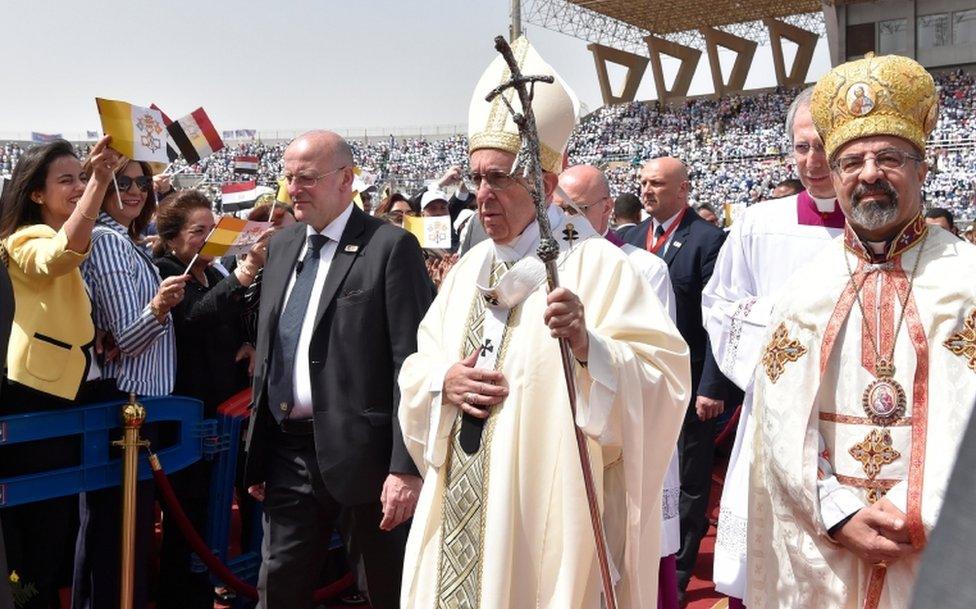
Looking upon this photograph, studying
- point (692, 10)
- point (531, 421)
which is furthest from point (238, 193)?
point (692, 10)

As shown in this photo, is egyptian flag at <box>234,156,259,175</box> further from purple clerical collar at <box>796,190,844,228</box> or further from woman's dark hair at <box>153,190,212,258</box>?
purple clerical collar at <box>796,190,844,228</box>

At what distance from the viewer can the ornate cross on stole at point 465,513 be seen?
122 inches

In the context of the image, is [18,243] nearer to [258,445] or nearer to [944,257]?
[258,445]

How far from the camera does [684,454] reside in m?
5.95

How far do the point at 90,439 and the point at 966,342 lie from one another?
3093 millimetres

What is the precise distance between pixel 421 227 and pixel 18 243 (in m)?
3.32

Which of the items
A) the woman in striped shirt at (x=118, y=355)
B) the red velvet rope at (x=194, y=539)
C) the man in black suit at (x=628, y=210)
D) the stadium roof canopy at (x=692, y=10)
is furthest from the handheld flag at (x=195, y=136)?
the stadium roof canopy at (x=692, y=10)

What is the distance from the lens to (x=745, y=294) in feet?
13.7

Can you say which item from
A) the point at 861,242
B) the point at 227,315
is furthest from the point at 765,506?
the point at 227,315

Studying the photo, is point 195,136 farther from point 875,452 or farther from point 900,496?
point 900,496

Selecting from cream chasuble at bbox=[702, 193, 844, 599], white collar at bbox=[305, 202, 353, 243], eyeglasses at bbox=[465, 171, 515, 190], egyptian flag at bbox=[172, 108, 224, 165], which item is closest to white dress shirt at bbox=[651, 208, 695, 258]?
cream chasuble at bbox=[702, 193, 844, 599]

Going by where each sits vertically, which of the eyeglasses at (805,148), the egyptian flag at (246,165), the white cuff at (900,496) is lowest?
the white cuff at (900,496)

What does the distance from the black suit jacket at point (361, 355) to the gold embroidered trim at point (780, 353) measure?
1337 mm

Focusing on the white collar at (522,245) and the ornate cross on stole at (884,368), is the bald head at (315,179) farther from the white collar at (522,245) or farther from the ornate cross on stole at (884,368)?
the ornate cross on stole at (884,368)
